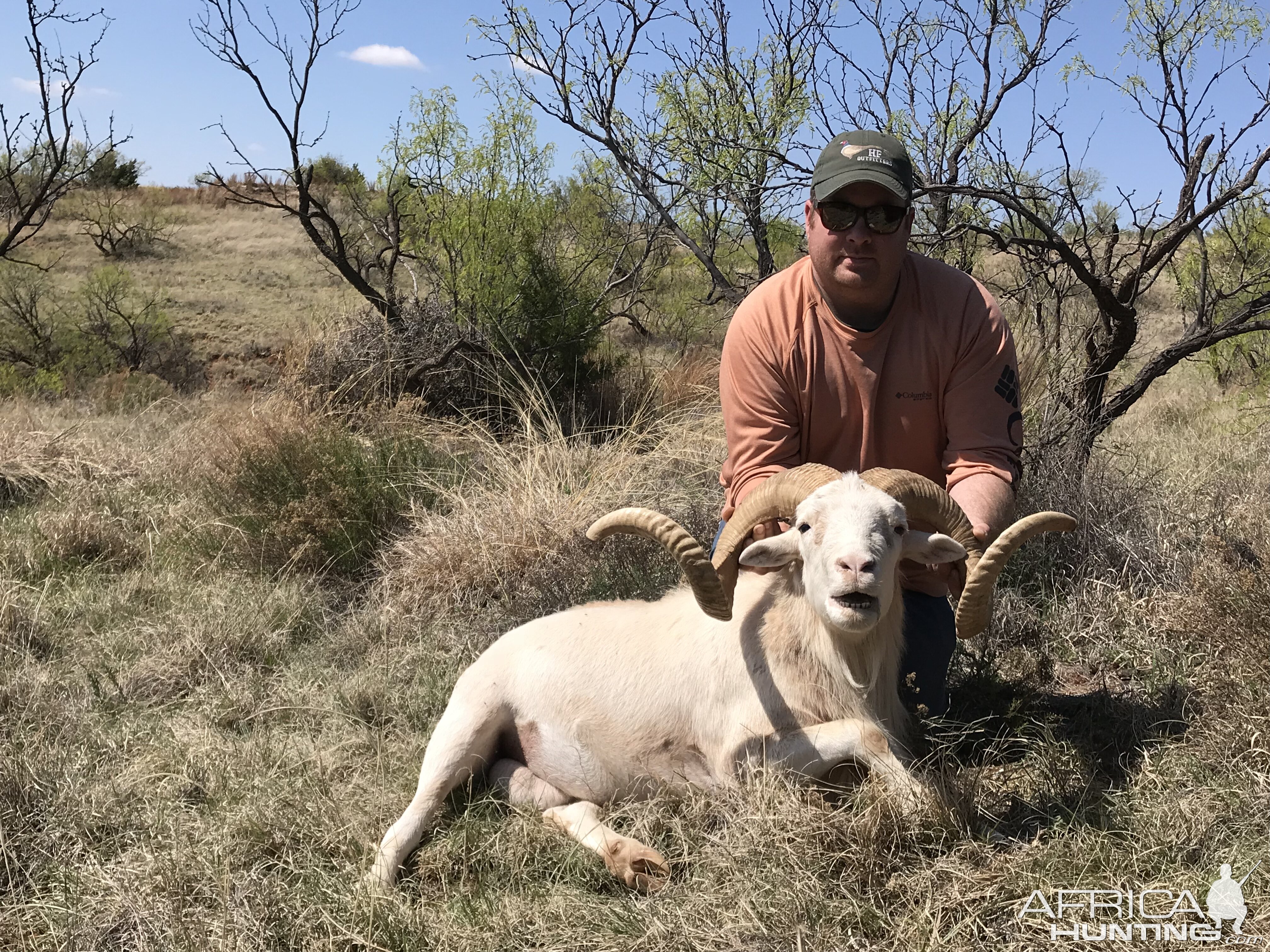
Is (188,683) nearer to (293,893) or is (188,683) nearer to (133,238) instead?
(293,893)

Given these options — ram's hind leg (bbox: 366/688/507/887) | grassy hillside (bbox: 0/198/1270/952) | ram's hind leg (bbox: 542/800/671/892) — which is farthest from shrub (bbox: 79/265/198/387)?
ram's hind leg (bbox: 542/800/671/892)

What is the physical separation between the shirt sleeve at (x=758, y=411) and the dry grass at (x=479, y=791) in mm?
1291

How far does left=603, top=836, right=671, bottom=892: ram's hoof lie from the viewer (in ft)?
10.4

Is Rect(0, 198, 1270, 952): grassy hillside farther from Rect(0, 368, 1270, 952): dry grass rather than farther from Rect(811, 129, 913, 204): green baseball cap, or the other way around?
Rect(811, 129, 913, 204): green baseball cap

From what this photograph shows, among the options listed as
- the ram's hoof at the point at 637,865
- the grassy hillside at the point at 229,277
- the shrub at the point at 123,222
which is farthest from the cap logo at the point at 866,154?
the shrub at the point at 123,222

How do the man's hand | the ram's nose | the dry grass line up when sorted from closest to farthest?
the dry grass
the ram's nose
the man's hand

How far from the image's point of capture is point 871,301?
13.0ft

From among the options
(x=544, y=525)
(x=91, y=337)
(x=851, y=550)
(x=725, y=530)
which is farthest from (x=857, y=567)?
(x=91, y=337)

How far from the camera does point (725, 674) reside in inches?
142

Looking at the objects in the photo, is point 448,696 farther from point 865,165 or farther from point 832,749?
point 865,165

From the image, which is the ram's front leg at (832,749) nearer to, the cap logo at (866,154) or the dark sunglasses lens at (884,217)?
the dark sunglasses lens at (884,217)

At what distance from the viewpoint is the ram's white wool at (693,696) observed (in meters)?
3.30

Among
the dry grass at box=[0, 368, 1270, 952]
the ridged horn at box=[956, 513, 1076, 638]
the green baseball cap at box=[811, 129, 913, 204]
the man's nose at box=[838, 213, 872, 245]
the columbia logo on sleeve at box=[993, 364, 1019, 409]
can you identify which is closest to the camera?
the dry grass at box=[0, 368, 1270, 952]

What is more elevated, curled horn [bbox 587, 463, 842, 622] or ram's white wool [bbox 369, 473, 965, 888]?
curled horn [bbox 587, 463, 842, 622]
